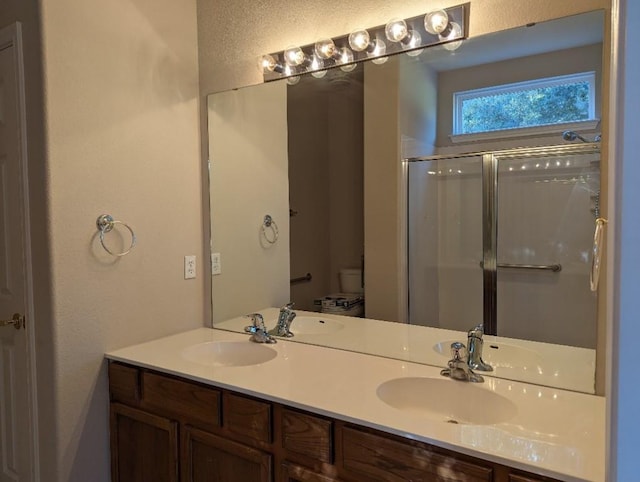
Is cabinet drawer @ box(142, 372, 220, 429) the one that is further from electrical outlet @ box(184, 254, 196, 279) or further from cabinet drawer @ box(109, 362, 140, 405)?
electrical outlet @ box(184, 254, 196, 279)

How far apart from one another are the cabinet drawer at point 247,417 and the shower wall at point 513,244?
27.3 inches

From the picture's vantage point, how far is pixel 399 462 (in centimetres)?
122

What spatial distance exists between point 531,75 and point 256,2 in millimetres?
1246

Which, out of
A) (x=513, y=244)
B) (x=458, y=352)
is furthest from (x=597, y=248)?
(x=458, y=352)

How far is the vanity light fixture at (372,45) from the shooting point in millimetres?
1651

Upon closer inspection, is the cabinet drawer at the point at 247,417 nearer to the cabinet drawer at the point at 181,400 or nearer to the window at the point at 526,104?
the cabinet drawer at the point at 181,400

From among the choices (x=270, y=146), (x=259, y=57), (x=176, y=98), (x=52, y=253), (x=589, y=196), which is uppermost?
(x=259, y=57)

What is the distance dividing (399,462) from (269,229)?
1.35 meters

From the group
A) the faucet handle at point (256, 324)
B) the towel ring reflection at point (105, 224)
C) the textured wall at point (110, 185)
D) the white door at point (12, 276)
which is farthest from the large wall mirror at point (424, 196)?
the white door at point (12, 276)

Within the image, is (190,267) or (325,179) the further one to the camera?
(190,267)

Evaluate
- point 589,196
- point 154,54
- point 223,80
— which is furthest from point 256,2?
point 589,196

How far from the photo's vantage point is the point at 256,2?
2102mm

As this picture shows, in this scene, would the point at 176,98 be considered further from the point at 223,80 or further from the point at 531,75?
the point at 531,75

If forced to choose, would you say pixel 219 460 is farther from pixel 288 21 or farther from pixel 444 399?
pixel 288 21
